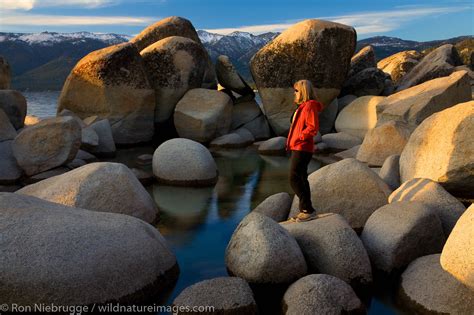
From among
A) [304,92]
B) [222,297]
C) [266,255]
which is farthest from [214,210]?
[222,297]

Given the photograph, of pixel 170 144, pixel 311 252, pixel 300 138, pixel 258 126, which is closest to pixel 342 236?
pixel 311 252

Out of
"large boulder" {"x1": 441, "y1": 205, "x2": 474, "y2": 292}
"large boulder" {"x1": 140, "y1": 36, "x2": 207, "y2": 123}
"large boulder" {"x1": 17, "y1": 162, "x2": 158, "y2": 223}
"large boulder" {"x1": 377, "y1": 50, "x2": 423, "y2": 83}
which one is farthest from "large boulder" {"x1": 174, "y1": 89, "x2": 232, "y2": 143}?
"large boulder" {"x1": 377, "y1": 50, "x2": 423, "y2": 83}

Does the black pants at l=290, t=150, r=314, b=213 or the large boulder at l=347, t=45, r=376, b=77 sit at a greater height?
the black pants at l=290, t=150, r=314, b=213

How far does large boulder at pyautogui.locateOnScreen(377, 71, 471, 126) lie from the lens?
600 inches

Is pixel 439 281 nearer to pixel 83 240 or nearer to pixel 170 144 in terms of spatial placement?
pixel 83 240

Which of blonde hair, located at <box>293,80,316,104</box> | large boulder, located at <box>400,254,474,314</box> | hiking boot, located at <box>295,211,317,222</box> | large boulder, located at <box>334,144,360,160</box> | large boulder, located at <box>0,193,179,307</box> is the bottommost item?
large boulder, located at <box>334,144,360,160</box>

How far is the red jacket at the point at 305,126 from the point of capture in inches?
290

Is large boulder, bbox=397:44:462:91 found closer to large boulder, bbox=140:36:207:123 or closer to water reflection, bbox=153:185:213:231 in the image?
large boulder, bbox=140:36:207:123

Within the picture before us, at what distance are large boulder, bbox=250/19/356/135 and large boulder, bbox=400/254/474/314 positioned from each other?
1493cm

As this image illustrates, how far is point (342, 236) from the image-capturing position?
21.5ft

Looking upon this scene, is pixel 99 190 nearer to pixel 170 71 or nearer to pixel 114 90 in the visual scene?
pixel 114 90

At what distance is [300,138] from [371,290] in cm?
236

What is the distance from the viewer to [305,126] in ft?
24.4

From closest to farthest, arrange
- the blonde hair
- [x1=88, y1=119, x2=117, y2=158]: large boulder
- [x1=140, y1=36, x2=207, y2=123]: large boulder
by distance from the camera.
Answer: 1. the blonde hair
2. [x1=88, y1=119, x2=117, y2=158]: large boulder
3. [x1=140, y1=36, x2=207, y2=123]: large boulder
